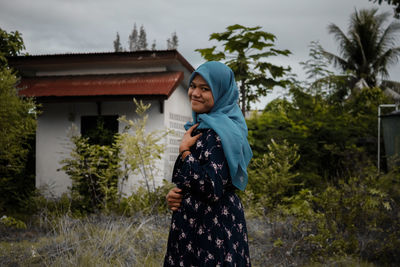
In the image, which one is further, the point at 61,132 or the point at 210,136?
the point at 61,132

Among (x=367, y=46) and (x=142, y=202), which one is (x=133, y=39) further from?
(x=142, y=202)

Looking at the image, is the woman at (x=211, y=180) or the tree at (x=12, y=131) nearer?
the woman at (x=211, y=180)

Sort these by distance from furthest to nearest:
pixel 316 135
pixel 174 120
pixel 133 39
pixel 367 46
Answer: pixel 133 39 < pixel 367 46 < pixel 174 120 < pixel 316 135

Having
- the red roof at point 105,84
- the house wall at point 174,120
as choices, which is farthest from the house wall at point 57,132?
the house wall at point 174,120

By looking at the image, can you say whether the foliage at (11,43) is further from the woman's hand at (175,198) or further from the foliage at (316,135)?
the woman's hand at (175,198)

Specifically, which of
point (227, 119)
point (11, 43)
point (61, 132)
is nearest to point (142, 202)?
point (61, 132)

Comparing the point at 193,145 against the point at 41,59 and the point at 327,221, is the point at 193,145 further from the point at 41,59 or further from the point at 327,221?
the point at 41,59

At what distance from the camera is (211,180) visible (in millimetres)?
1806

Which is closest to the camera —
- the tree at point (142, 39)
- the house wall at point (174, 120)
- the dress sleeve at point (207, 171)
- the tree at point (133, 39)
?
the dress sleeve at point (207, 171)

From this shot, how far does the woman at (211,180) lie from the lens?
186cm

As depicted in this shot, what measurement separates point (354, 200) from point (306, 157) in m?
4.21

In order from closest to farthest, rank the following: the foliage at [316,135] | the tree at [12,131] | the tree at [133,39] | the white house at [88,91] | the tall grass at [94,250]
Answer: the tall grass at [94,250], the tree at [12,131], the white house at [88,91], the foliage at [316,135], the tree at [133,39]

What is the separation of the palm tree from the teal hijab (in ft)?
77.9

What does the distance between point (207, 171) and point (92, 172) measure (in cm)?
551
